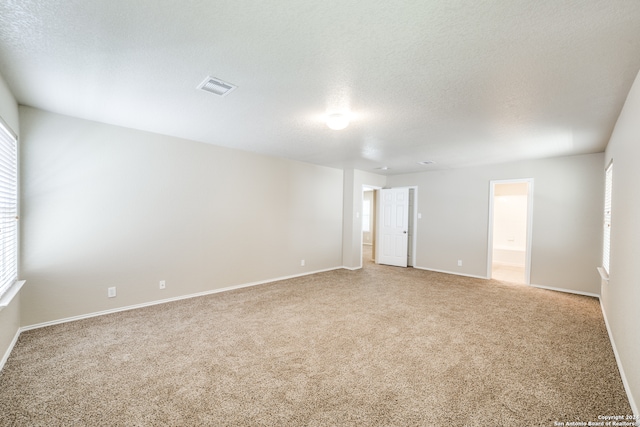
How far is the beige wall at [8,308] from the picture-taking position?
237cm

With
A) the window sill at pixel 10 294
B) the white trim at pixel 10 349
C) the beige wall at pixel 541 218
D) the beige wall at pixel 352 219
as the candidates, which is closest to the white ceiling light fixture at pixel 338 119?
the window sill at pixel 10 294

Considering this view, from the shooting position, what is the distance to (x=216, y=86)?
2422mm

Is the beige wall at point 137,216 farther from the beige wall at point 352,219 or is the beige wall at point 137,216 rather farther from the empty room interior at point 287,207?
the beige wall at point 352,219

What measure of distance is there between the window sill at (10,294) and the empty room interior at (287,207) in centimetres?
3

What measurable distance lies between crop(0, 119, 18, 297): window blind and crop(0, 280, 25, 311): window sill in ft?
0.12

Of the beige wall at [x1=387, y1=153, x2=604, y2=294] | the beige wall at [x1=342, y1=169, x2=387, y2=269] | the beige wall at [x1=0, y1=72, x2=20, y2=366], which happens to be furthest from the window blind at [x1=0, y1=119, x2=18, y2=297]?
the beige wall at [x1=387, y1=153, x2=604, y2=294]

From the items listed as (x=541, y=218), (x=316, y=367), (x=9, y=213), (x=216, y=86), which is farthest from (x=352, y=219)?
(x=9, y=213)

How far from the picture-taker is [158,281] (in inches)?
155

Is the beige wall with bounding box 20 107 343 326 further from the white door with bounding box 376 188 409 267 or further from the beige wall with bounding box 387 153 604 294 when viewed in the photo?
the beige wall with bounding box 387 153 604 294

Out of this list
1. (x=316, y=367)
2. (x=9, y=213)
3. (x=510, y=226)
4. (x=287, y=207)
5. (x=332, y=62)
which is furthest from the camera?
(x=510, y=226)

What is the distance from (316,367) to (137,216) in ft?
9.96

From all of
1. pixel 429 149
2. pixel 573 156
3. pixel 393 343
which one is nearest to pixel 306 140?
pixel 429 149

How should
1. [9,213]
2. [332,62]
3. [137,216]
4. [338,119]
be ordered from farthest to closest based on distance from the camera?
[137,216] < [338,119] < [9,213] < [332,62]

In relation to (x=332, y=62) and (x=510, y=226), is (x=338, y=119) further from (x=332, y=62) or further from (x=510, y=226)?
(x=510, y=226)
